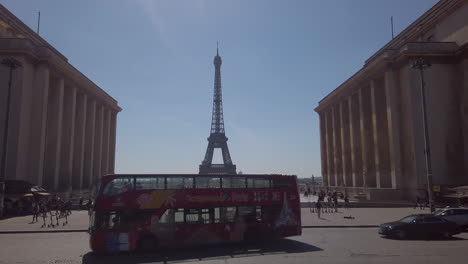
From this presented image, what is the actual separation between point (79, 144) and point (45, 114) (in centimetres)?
1543

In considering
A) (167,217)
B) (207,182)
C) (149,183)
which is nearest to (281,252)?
(207,182)

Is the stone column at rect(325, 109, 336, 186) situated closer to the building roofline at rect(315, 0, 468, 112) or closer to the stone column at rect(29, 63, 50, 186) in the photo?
the building roofline at rect(315, 0, 468, 112)

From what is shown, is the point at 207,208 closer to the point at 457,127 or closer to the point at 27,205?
the point at 27,205

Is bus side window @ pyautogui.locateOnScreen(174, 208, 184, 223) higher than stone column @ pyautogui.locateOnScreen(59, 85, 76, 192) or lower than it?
lower

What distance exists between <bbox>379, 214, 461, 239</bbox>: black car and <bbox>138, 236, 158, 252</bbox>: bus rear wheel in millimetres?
11811

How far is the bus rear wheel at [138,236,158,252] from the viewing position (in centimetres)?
1619

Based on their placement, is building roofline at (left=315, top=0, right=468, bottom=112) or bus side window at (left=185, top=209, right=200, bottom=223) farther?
building roofline at (left=315, top=0, right=468, bottom=112)

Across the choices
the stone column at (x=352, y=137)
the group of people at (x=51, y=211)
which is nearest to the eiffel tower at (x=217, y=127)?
the stone column at (x=352, y=137)

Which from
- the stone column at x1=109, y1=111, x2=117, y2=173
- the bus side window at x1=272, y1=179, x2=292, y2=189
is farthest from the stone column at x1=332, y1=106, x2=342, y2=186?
the bus side window at x1=272, y1=179, x2=292, y2=189

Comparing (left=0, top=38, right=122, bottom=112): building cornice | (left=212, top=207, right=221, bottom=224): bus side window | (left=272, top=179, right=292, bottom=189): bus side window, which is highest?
(left=0, top=38, right=122, bottom=112): building cornice

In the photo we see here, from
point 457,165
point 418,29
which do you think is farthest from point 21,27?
point 457,165

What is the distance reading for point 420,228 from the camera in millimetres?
19312

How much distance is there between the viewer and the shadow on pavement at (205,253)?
14.7 meters

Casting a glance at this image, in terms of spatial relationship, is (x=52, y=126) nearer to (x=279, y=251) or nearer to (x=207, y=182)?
(x=207, y=182)
